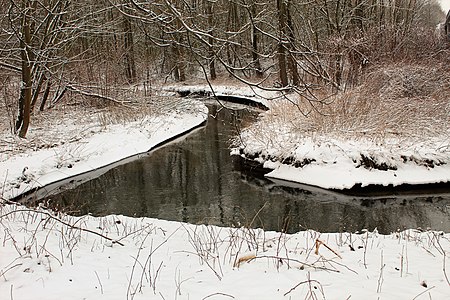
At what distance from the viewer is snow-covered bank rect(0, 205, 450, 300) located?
316cm

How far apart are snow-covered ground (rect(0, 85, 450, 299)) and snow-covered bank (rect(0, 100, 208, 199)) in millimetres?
3979

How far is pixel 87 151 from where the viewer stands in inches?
471

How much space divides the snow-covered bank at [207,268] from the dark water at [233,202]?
2.14 metres

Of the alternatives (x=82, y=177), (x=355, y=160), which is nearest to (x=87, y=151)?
(x=82, y=177)

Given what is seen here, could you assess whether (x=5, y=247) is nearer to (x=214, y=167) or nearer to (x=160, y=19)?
(x=160, y=19)

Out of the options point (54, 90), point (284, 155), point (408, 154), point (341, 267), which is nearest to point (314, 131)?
point (284, 155)

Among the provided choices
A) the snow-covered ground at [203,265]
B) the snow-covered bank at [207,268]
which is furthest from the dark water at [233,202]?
the snow-covered bank at [207,268]

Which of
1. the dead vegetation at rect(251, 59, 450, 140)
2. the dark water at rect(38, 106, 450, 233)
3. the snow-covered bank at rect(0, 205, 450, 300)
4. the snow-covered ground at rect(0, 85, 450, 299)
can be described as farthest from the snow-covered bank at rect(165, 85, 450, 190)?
the snow-covered bank at rect(0, 205, 450, 300)

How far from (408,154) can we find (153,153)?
24.4 ft

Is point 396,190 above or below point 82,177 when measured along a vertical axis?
below

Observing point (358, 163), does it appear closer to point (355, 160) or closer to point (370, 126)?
point (355, 160)

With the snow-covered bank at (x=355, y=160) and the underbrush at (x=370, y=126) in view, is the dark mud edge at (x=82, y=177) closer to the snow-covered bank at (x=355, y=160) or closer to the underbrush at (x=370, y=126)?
the underbrush at (x=370, y=126)

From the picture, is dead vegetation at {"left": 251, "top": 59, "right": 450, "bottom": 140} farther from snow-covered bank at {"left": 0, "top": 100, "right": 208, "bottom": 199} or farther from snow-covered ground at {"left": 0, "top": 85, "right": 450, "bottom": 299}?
snow-covered ground at {"left": 0, "top": 85, "right": 450, "bottom": 299}

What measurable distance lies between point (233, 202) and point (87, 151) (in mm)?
5451
